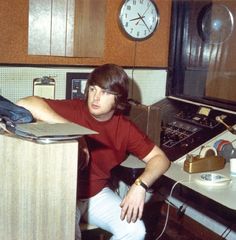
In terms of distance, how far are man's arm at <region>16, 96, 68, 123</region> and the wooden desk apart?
474 millimetres

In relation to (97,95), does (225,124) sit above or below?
below

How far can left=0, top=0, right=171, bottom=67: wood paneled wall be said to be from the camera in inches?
93.8

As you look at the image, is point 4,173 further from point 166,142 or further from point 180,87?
point 180,87

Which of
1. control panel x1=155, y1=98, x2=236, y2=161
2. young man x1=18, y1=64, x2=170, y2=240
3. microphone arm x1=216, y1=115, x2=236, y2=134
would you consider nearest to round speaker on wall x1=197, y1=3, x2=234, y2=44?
control panel x1=155, y1=98, x2=236, y2=161

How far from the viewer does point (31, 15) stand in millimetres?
2471

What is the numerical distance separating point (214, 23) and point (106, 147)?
1317 mm

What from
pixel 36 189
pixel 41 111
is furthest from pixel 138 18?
pixel 36 189

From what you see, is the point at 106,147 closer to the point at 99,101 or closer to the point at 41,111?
the point at 99,101

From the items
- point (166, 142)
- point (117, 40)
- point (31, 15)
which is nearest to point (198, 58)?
point (117, 40)

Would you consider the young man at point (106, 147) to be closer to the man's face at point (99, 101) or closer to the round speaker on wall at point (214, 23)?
the man's face at point (99, 101)

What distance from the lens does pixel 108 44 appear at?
2674mm

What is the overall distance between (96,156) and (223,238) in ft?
3.95

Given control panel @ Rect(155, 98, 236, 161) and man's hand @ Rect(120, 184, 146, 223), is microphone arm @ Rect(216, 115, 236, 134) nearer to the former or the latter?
control panel @ Rect(155, 98, 236, 161)

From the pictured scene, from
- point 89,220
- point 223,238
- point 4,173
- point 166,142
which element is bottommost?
point 223,238
